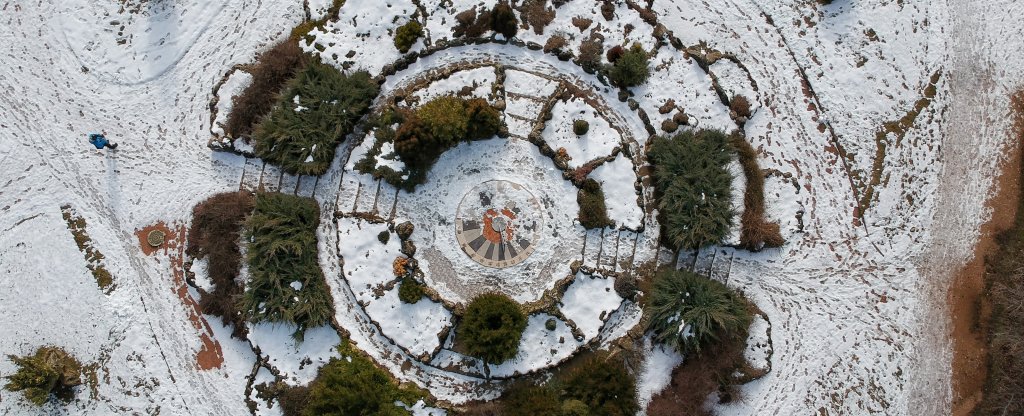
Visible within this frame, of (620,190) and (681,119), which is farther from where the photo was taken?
(681,119)

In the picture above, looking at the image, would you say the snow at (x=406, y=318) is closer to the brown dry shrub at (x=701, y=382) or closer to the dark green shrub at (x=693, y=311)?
the dark green shrub at (x=693, y=311)

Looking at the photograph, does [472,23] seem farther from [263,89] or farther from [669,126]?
[669,126]

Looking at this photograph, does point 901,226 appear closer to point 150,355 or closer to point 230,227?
point 230,227

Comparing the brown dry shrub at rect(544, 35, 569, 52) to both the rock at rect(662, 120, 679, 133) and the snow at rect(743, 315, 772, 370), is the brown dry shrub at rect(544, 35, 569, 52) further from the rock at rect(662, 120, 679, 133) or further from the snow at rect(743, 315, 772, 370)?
the snow at rect(743, 315, 772, 370)

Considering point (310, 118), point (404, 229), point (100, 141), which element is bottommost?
point (100, 141)

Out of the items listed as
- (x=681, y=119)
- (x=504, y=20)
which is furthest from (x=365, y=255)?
(x=681, y=119)

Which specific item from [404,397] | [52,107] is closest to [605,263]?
[404,397]
